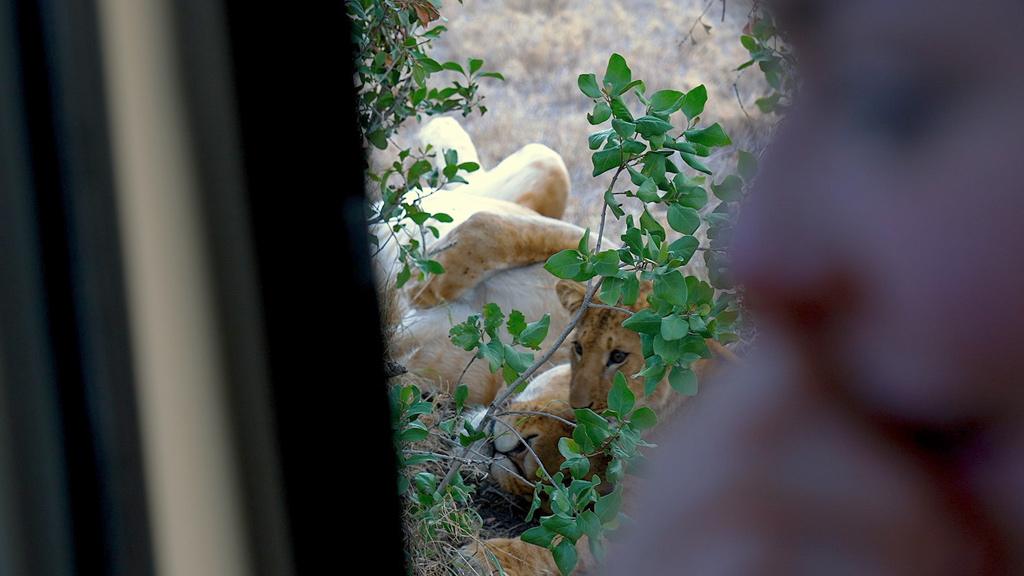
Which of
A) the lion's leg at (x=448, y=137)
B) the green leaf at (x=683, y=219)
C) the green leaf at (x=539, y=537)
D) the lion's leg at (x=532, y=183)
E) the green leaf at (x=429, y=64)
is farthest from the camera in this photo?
the lion's leg at (x=448, y=137)

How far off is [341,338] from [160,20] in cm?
23

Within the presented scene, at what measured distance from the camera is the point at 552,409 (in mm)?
2797

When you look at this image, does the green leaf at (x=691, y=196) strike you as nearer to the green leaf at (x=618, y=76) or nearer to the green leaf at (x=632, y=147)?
the green leaf at (x=632, y=147)

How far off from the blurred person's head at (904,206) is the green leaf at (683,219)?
1498 mm

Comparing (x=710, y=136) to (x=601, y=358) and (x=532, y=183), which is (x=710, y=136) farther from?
(x=532, y=183)

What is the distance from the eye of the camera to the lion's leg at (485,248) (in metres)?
3.16

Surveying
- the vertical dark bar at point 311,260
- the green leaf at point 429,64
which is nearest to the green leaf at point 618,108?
the green leaf at point 429,64

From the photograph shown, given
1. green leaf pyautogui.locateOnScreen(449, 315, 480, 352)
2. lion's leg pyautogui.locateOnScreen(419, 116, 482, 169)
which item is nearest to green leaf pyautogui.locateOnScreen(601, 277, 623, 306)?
green leaf pyautogui.locateOnScreen(449, 315, 480, 352)

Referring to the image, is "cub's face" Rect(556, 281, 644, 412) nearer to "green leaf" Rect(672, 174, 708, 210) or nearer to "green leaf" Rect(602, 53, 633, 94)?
"green leaf" Rect(672, 174, 708, 210)

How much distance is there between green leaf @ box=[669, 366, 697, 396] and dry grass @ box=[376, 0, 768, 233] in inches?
119

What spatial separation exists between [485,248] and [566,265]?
4.46ft

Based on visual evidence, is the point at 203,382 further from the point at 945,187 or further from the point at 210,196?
the point at 945,187

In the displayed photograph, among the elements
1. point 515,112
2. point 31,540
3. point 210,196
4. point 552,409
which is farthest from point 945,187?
point 515,112

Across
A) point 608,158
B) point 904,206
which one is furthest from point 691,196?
point 904,206
